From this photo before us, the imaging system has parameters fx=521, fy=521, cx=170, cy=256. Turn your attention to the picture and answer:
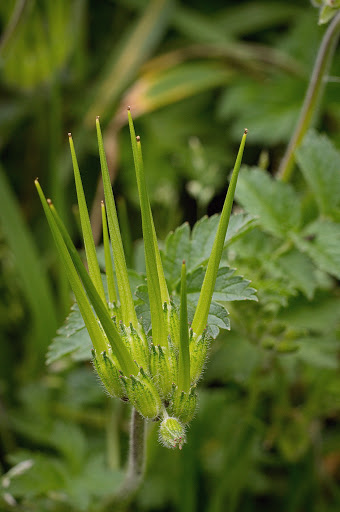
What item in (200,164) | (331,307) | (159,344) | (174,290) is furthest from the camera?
(200,164)

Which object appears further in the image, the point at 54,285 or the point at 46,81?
the point at 46,81

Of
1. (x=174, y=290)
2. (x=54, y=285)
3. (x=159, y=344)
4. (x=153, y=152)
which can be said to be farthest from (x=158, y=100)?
(x=159, y=344)

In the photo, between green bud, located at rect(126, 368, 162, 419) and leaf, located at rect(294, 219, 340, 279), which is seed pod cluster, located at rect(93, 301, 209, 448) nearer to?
green bud, located at rect(126, 368, 162, 419)

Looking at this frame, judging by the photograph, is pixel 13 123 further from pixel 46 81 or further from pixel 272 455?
pixel 272 455

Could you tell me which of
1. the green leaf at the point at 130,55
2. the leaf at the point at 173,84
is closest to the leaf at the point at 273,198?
the leaf at the point at 173,84

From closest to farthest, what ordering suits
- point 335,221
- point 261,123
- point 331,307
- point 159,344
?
point 159,344 → point 335,221 → point 331,307 → point 261,123

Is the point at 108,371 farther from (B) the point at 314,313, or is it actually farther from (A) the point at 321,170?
(B) the point at 314,313

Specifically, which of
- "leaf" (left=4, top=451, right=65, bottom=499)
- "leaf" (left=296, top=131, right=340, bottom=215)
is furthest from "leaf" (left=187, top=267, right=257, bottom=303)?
"leaf" (left=4, top=451, right=65, bottom=499)
